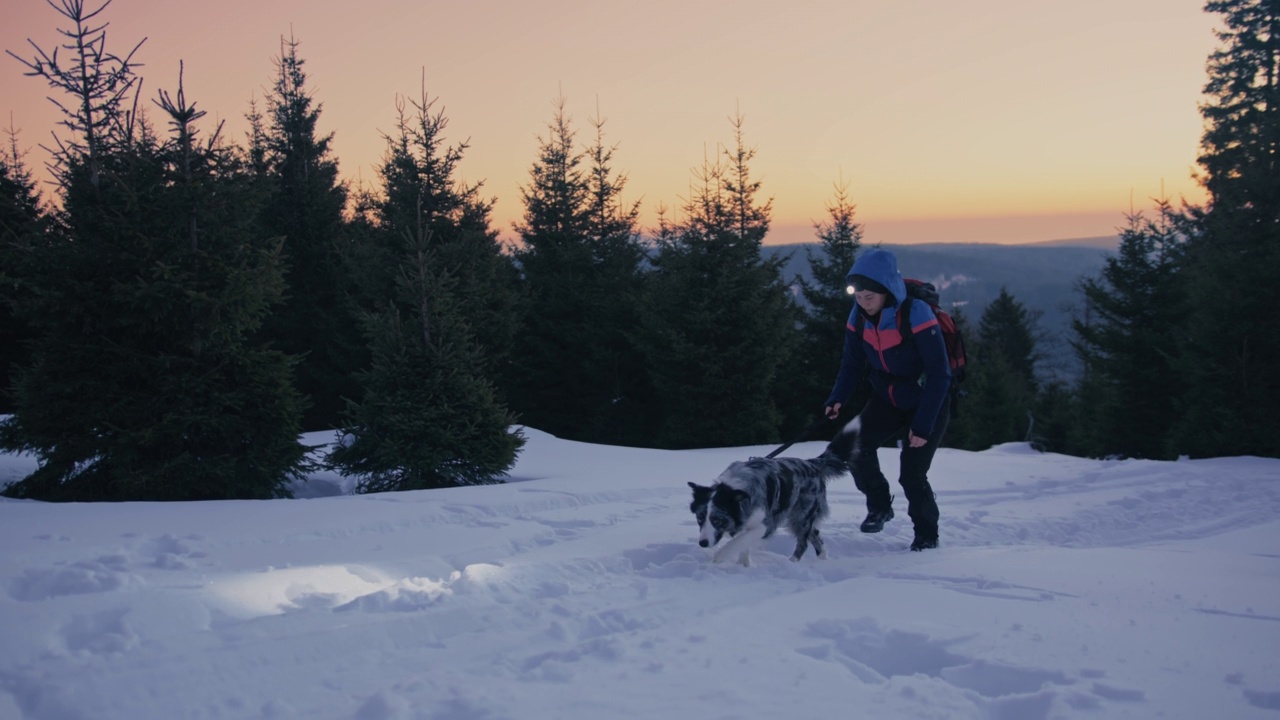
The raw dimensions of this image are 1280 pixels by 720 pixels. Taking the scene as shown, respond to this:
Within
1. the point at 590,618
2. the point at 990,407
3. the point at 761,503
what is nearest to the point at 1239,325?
the point at 761,503

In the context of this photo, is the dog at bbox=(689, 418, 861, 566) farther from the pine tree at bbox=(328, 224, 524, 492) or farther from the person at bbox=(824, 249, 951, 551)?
the pine tree at bbox=(328, 224, 524, 492)

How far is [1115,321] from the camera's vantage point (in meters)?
22.4

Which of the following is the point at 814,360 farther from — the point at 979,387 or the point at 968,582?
the point at 968,582

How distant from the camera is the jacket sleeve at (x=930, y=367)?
550cm

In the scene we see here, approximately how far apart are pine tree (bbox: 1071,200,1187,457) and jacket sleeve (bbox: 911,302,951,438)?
1852cm

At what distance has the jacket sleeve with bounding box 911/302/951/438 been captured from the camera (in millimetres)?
5504

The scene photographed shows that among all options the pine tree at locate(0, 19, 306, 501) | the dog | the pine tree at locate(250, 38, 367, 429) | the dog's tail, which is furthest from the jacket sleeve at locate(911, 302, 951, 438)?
the pine tree at locate(250, 38, 367, 429)

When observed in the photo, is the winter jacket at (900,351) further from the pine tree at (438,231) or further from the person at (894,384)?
the pine tree at (438,231)

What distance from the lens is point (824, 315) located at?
25250 mm

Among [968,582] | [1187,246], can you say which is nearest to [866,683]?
[968,582]

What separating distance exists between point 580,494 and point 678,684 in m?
4.44

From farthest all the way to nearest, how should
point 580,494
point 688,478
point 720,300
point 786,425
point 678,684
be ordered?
point 786,425
point 720,300
point 688,478
point 580,494
point 678,684

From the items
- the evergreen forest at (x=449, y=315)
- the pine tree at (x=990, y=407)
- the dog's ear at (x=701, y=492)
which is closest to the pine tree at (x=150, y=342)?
the evergreen forest at (x=449, y=315)

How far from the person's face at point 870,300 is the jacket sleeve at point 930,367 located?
0.25 metres
